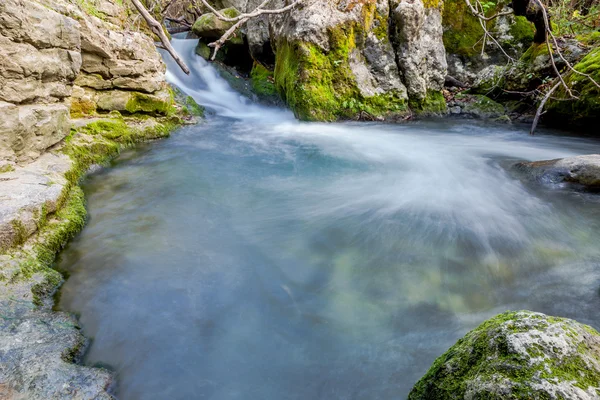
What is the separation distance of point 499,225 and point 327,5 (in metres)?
6.76

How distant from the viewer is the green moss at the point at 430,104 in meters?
9.16

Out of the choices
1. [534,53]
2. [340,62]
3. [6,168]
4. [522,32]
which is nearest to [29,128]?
[6,168]

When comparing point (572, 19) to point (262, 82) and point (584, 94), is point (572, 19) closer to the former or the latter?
point (584, 94)

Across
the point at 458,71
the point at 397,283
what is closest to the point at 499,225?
the point at 397,283

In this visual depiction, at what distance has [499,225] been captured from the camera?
3.75 m

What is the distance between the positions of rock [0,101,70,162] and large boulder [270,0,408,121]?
5.14 m

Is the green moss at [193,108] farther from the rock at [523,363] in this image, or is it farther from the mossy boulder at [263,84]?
the rock at [523,363]

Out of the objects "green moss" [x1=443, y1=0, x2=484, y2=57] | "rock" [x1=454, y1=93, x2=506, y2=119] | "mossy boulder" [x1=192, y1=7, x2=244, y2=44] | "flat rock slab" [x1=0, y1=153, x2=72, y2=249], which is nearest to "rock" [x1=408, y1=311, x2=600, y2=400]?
"flat rock slab" [x1=0, y1=153, x2=72, y2=249]

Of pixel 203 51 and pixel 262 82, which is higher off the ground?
pixel 203 51

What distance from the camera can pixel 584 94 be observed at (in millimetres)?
6590

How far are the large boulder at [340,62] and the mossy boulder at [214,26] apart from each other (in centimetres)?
428

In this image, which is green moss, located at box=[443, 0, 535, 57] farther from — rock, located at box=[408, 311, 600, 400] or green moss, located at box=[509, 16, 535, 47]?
rock, located at box=[408, 311, 600, 400]

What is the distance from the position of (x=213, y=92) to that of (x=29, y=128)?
785 centimetres

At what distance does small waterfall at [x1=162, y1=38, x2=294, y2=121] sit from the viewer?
1011 cm
